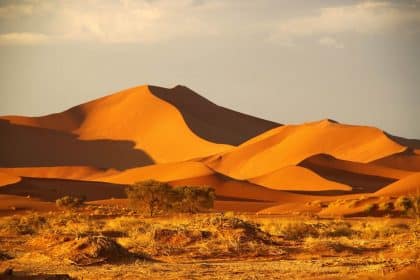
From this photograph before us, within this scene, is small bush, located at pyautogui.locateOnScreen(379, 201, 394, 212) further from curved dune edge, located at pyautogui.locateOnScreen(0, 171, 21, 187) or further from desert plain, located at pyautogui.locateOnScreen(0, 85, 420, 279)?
curved dune edge, located at pyautogui.locateOnScreen(0, 171, 21, 187)

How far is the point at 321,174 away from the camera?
244 ft

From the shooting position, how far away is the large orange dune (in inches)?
2549

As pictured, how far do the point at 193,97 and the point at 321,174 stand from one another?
5854 centimetres

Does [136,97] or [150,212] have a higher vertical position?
[136,97]

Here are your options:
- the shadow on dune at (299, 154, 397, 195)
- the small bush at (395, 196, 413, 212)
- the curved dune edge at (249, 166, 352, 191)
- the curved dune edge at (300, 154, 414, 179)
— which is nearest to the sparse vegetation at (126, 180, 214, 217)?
the small bush at (395, 196, 413, 212)

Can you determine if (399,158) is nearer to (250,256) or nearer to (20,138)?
(20,138)

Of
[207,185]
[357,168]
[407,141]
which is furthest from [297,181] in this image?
[407,141]

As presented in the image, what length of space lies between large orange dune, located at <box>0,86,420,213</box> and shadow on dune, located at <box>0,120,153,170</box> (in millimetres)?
135

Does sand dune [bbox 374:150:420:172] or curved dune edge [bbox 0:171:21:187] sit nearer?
curved dune edge [bbox 0:171:21:187]

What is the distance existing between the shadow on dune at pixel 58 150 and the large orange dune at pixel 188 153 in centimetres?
13

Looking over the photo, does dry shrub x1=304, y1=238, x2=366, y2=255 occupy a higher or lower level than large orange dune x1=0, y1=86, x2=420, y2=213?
lower

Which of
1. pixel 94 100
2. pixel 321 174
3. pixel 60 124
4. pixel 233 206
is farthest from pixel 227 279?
pixel 94 100

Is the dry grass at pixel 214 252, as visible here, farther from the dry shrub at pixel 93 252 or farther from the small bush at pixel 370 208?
the small bush at pixel 370 208

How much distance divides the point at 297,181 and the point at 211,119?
50721mm
